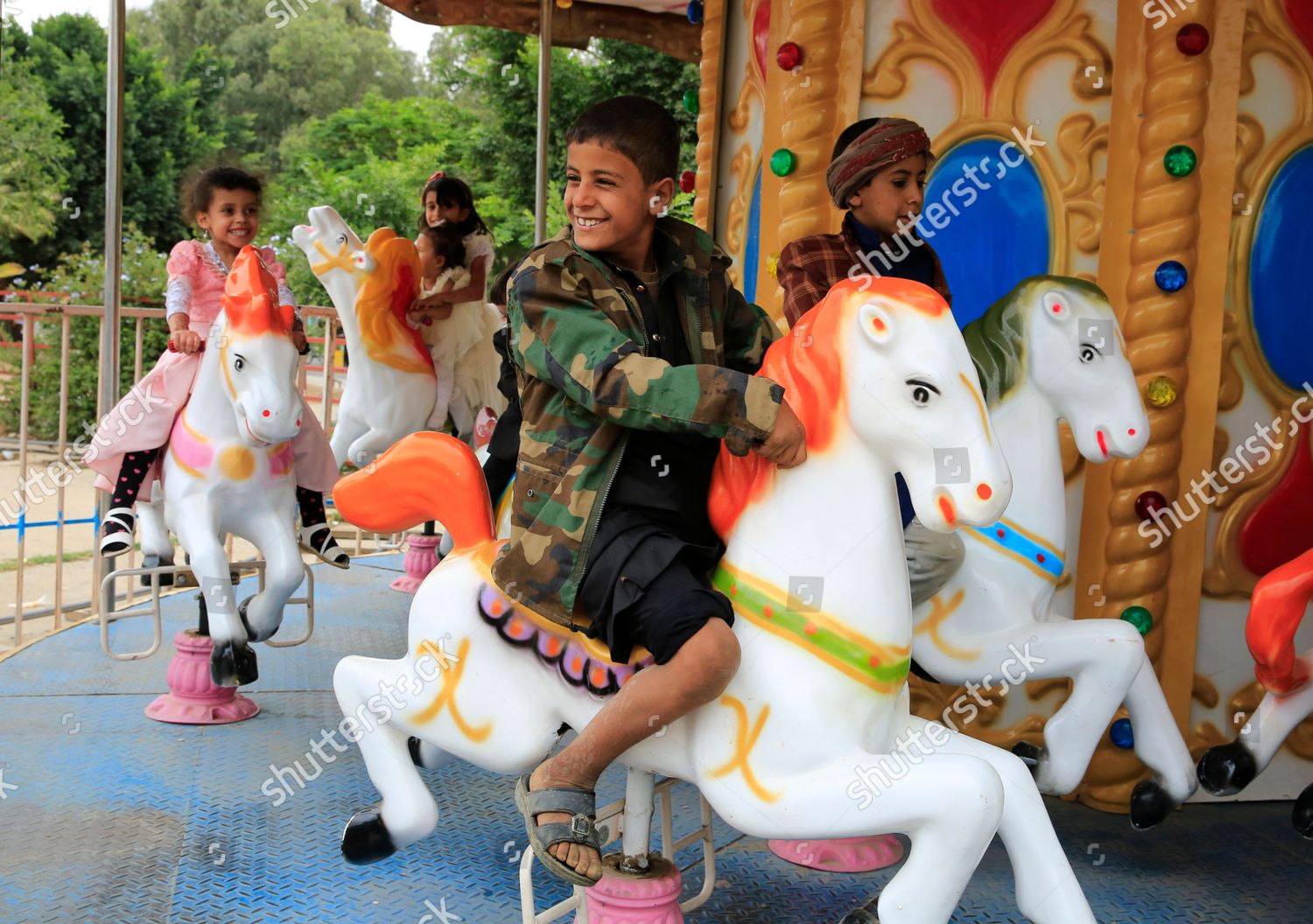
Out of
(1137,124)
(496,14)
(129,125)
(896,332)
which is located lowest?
(896,332)

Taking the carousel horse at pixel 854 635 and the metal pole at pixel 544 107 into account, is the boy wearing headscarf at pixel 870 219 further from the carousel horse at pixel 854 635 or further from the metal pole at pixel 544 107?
the metal pole at pixel 544 107

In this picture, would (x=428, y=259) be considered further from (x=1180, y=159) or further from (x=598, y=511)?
(x=598, y=511)

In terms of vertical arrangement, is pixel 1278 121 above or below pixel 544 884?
above

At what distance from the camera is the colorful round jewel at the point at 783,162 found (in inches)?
125

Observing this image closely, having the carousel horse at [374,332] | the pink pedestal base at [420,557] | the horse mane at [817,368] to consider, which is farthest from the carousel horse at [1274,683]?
the pink pedestal base at [420,557]

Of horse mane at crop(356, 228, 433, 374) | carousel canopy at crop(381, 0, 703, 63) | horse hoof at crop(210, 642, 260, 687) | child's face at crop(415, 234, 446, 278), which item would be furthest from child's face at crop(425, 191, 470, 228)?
horse hoof at crop(210, 642, 260, 687)

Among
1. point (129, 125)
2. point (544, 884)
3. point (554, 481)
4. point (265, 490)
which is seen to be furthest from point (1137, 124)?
point (129, 125)

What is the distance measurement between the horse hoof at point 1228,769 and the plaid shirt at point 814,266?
1179 mm

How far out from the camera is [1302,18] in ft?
9.84

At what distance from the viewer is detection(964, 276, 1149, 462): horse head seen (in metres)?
2.48

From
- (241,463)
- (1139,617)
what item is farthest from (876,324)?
(241,463)

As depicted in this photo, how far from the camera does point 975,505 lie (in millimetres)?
1626

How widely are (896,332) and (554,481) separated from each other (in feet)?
1.82

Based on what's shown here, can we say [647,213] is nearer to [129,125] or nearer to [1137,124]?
[1137,124]
